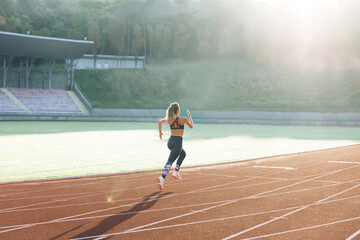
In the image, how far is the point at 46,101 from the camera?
6194cm

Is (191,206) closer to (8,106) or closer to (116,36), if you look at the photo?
(8,106)

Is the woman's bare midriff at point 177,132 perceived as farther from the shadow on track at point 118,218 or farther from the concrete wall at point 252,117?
the concrete wall at point 252,117

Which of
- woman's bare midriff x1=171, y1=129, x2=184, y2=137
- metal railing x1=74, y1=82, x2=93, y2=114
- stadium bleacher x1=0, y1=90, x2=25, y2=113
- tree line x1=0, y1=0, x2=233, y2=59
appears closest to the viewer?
woman's bare midriff x1=171, y1=129, x2=184, y2=137

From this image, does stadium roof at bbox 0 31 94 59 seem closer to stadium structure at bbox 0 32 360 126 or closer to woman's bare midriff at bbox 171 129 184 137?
stadium structure at bbox 0 32 360 126

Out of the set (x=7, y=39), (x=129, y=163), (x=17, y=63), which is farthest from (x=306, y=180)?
(x=17, y=63)

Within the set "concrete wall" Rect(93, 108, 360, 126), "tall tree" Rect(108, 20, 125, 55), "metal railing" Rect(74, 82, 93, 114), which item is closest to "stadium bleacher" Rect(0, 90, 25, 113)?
"metal railing" Rect(74, 82, 93, 114)

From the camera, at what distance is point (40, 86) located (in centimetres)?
7112

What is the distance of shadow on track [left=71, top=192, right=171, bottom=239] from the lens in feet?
21.5

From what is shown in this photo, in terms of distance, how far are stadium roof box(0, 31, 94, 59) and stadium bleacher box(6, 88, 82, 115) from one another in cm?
570

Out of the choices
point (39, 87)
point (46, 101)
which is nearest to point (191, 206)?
point (46, 101)

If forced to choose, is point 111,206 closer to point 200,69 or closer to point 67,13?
point 200,69

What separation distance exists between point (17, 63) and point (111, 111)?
98.3 ft

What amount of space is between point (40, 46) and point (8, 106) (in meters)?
10.9

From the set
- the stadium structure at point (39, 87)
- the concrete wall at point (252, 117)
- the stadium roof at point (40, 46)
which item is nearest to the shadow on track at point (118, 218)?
the concrete wall at point (252, 117)
